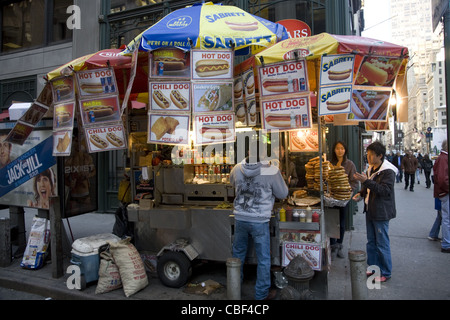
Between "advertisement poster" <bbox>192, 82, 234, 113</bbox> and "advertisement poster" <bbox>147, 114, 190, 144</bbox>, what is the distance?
0.89 feet

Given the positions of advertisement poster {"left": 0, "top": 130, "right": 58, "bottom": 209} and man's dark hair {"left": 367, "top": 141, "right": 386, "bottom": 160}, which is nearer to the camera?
man's dark hair {"left": 367, "top": 141, "right": 386, "bottom": 160}

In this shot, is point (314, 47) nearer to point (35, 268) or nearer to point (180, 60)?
point (180, 60)

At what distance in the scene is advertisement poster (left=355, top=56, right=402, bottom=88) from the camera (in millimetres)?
4071

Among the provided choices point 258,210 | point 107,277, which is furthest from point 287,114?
point 107,277

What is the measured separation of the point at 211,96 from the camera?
438 centimetres

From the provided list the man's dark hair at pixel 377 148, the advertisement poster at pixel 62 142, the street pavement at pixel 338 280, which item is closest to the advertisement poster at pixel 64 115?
the advertisement poster at pixel 62 142

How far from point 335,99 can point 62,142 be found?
4.17m

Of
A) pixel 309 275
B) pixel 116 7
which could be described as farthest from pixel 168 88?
pixel 116 7

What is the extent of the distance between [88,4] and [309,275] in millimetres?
11418

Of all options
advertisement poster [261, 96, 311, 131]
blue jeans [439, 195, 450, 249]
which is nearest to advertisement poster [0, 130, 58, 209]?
advertisement poster [261, 96, 311, 131]

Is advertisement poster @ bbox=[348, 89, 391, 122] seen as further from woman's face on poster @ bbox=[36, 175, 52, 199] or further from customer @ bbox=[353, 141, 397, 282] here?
woman's face on poster @ bbox=[36, 175, 52, 199]

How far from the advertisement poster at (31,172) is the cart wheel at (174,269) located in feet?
8.00

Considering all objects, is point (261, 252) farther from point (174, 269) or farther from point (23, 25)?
point (23, 25)

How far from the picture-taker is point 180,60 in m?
4.46
